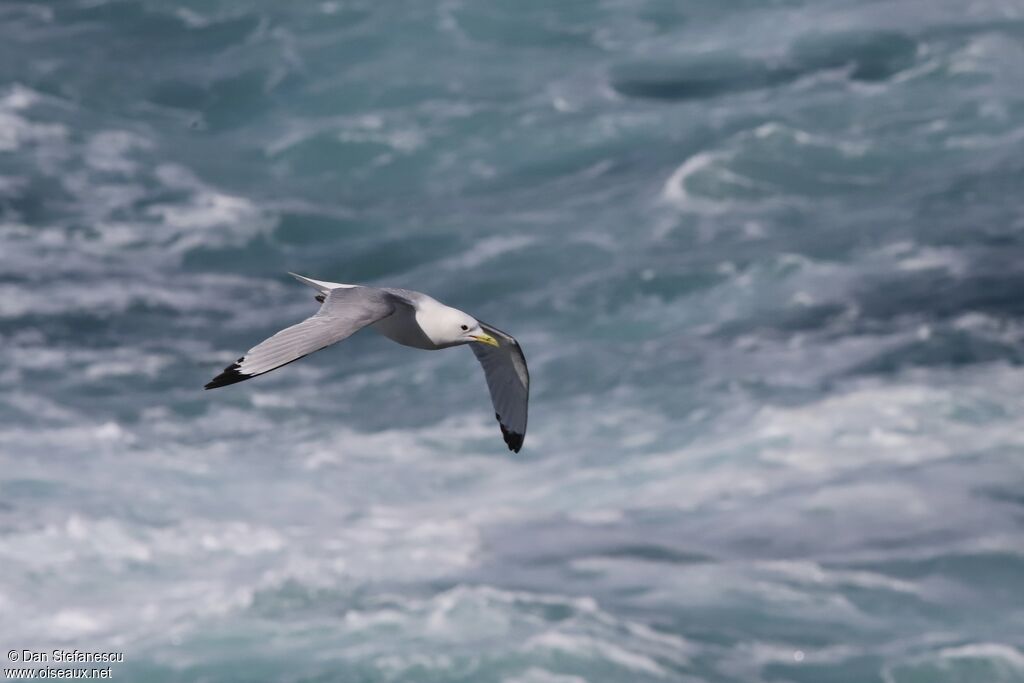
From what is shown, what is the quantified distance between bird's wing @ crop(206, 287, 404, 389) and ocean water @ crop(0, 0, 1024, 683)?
36.5ft

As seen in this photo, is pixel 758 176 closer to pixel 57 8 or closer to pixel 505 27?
pixel 505 27

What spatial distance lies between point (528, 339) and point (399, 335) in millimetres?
20802

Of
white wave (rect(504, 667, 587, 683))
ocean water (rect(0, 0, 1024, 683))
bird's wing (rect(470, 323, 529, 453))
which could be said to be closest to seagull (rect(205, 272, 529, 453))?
bird's wing (rect(470, 323, 529, 453))

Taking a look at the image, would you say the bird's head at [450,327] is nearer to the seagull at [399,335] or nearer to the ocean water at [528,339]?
the seagull at [399,335]

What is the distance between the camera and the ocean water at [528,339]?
26.0 meters

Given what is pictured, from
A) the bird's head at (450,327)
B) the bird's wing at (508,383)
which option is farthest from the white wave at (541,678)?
the bird's head at (450,327)

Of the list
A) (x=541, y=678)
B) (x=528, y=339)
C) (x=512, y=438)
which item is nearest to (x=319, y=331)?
(x=512, y=438)

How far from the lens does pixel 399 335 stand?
1489cm

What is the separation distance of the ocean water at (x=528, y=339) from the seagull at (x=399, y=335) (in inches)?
359

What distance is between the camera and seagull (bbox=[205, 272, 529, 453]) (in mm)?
12742

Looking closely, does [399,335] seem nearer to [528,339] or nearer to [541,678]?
[541,678]

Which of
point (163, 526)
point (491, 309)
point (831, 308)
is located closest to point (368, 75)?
point (491, 309)

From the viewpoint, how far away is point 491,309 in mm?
36969

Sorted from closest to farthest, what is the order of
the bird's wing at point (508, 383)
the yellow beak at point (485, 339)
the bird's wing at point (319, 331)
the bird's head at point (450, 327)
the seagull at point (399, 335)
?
the bird's wing at point (319, 331) < the seagull at point (399, 335) < the bird's head at point (450, 327) < the yellow beak at point (485, 339) < the bird's wing at point (508, 383)
